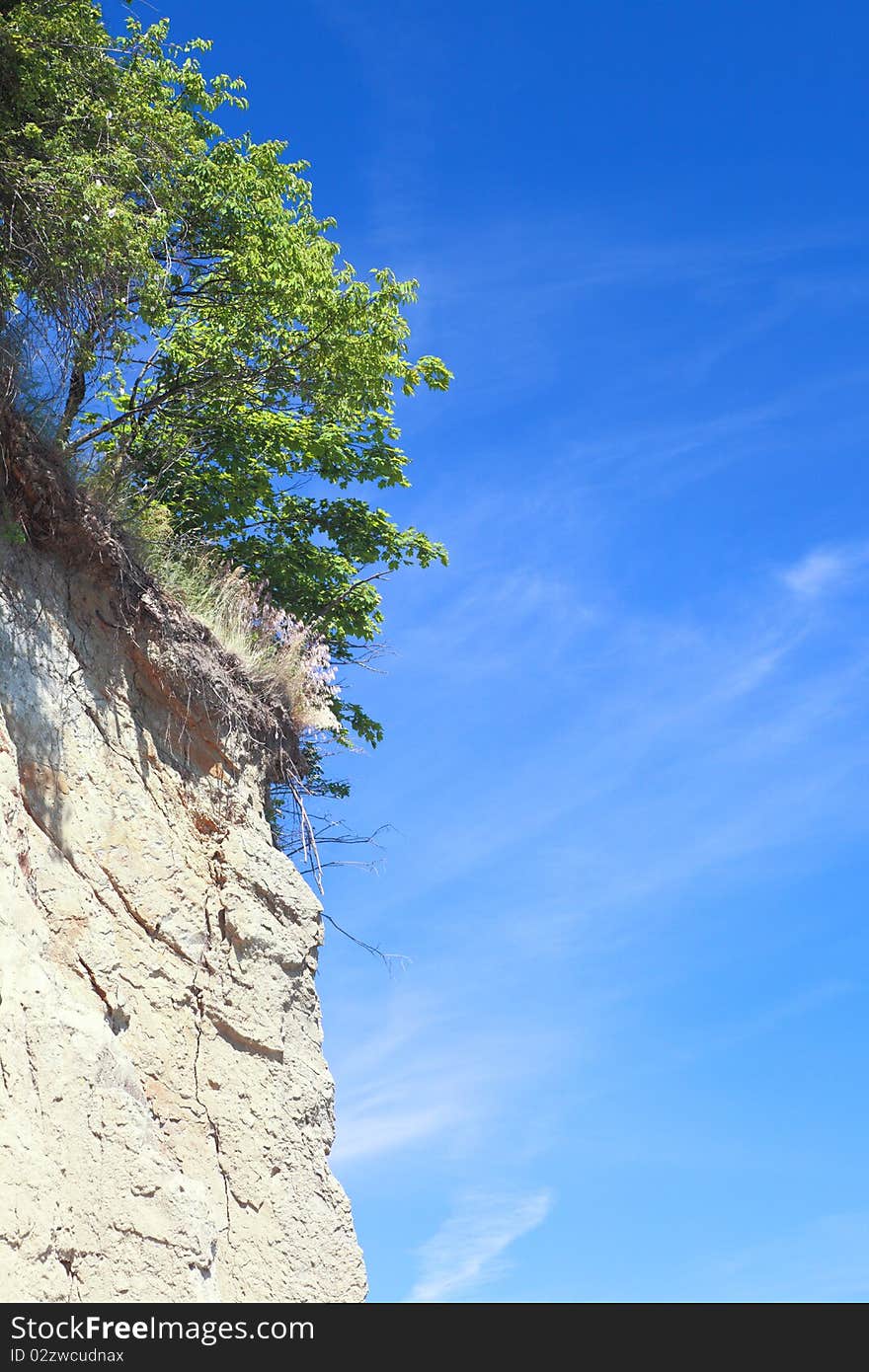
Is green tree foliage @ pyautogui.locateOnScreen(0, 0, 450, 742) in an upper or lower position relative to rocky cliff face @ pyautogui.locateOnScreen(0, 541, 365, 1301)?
upper

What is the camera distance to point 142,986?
411 inches

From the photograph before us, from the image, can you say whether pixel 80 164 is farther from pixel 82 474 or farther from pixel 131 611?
pixel 131 611

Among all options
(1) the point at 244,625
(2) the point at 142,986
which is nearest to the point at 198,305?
(1) the point at 244,625

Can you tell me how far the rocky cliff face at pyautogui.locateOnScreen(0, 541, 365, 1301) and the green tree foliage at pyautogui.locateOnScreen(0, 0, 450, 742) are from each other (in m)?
2.26

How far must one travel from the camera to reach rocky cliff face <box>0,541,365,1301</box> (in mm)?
8688

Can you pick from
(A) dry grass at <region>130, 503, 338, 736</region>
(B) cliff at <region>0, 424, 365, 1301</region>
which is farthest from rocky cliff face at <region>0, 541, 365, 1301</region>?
(A) dry grass at <region>130, 503, 338, 736</region>

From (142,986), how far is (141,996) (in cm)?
9

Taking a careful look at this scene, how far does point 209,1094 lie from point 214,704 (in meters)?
3.81

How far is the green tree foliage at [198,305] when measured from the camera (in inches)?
415

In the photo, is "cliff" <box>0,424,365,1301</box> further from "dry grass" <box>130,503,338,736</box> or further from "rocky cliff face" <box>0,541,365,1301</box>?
"dry grass" <box>130,503,338,736</box>

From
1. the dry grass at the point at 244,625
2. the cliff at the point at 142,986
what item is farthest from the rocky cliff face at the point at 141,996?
the dry grass at the point at 244,625

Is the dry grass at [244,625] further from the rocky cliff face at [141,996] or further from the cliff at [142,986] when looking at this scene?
the rocky cliff face at [141,996]

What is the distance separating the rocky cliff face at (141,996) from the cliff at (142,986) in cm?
2

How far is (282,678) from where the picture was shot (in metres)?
13.3
